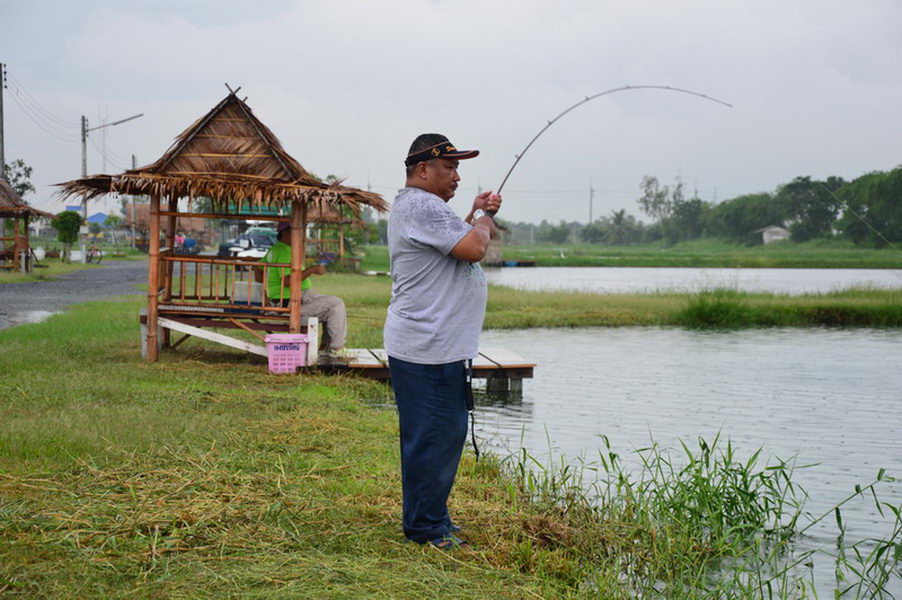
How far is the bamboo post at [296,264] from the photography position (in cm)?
1065

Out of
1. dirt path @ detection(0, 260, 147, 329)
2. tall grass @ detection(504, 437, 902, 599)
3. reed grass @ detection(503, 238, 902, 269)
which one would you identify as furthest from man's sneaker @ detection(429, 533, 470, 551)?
reed grass @ detection(503, 238, 902, 269)

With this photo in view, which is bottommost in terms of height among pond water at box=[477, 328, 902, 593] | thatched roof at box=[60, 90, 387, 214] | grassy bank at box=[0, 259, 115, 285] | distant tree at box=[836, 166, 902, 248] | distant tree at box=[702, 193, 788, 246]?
pond water at box=[477, 328, 902, 593]

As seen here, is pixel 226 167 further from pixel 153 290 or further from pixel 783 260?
pixel 783 260

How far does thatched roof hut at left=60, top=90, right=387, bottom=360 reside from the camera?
10227mm

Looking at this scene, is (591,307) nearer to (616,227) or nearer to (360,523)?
(360,523)

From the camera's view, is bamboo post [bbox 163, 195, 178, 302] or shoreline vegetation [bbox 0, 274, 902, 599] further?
bamboo post [bbox 163, 195, 178, 302]

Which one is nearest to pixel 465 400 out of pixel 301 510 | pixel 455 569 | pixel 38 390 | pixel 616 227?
pixel 455 569

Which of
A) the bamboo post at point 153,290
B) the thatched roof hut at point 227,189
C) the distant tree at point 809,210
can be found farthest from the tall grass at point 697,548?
the distant tree at point 809,210

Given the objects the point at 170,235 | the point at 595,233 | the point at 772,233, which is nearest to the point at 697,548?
the point at 170,235

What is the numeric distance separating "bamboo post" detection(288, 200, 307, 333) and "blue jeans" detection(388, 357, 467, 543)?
639cm

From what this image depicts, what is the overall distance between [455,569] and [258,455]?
241cm

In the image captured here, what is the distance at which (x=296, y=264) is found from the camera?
10.7 metres

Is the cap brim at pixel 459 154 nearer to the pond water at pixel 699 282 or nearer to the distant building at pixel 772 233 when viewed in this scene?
the pond water at pixel 699 282

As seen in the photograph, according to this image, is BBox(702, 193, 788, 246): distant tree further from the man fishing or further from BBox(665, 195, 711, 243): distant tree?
the man fishing
